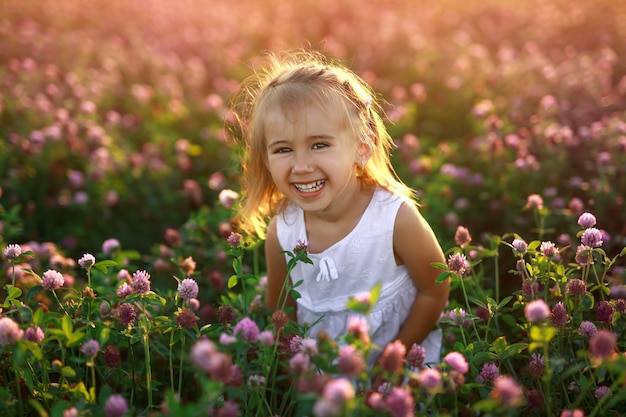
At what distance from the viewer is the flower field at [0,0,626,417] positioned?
1.47 metres

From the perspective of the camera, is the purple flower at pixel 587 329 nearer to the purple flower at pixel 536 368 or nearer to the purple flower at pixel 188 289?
the purple flower at pixel 536 368

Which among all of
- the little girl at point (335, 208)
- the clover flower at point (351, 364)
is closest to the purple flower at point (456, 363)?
the clover flower at point (351, 364)

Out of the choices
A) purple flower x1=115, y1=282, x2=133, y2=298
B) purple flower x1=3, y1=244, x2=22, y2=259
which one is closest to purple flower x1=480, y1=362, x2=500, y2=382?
purple flower x1=115, y1=282, x2=133, y2=298

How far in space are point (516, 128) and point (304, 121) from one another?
2.25 metres

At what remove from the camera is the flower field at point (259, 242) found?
4.82 feet

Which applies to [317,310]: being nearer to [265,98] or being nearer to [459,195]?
[265,98]

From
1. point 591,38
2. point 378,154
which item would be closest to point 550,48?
point 591,38

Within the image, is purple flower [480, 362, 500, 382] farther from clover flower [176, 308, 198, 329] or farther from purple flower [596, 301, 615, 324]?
clover flower [176, 308, 198, 329]

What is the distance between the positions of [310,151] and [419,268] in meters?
0.55

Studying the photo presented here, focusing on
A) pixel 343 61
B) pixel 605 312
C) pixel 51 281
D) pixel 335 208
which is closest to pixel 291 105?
pixel 335 208

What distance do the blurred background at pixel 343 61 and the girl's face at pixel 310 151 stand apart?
877mm

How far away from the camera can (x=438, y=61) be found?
5.33 metres

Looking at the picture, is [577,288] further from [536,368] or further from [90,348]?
[90,348]

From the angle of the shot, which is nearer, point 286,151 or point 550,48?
point 286,151
